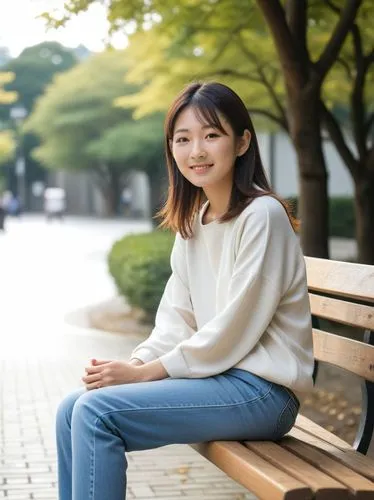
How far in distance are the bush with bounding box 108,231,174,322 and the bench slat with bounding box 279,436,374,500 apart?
24.6 feet

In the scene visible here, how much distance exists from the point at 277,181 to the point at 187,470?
38327 mm

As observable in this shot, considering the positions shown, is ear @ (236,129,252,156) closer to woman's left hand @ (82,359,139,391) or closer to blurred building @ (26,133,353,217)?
woman's left hand @ (82,359,139,391)

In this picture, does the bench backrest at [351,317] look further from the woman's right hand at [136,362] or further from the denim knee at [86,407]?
the denim knee at [86,407]

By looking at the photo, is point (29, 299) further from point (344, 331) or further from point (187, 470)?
point (187, 470)

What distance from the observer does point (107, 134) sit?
51562 mm

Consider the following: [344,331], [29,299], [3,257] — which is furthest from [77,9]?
[3,257]

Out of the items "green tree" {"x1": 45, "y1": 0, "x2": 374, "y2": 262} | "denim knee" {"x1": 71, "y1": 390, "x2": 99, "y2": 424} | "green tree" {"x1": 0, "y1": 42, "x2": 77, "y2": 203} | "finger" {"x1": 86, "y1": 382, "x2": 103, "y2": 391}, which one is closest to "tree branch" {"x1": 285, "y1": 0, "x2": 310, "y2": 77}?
"green tree" {"x1": 45, "y1": 0, "x2": 374, "y2": 262}

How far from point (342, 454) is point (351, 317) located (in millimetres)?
741

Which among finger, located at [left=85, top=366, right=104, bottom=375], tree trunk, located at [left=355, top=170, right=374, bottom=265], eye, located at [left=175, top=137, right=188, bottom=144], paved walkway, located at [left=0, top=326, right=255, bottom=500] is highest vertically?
eye, located at [left=175, top=137, right=188, bottom=144]

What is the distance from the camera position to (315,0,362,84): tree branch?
364 inches

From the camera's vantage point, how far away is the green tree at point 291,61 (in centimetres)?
936

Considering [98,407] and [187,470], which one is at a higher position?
[98,407]

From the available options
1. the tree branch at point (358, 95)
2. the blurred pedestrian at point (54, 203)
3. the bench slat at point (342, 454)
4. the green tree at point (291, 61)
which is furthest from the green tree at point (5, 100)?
the bench slat at point (342, 454)

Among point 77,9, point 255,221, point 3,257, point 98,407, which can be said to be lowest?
point 3,257
